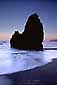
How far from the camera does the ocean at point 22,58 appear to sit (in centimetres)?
226

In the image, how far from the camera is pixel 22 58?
2732mm

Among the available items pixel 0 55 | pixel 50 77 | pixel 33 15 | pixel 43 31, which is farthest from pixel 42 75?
pixel 0 55

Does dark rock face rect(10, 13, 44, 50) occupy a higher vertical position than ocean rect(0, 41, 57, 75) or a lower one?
higher

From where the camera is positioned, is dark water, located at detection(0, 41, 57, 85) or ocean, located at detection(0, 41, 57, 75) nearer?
dark water, located at detection(0, 41, 57, 85)

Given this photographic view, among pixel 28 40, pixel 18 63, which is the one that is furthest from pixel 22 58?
pixel 28 40

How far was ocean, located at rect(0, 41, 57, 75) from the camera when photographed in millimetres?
2256

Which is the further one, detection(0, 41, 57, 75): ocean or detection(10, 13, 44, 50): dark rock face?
detection(0, 41, 57, 75): ocean

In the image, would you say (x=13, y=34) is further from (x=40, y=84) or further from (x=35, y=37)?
(x=40, y=84)

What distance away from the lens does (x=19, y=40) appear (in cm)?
219

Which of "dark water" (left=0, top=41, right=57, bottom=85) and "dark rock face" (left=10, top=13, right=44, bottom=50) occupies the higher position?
"dark rock face" (left=10, top=13, right=44, bottom=50)

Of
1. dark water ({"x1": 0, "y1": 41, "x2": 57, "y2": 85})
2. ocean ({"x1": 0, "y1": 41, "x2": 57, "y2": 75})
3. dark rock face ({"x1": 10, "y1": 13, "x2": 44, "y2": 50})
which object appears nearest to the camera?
dark water ({"x1": 0, "y1": 41, "x2": 57, "y2": 85})

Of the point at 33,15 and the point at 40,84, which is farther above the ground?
the point at 33,15

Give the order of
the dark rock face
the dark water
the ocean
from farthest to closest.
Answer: the ocean
the dark rock face
the dark water

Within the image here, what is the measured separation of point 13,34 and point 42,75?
0.44m
